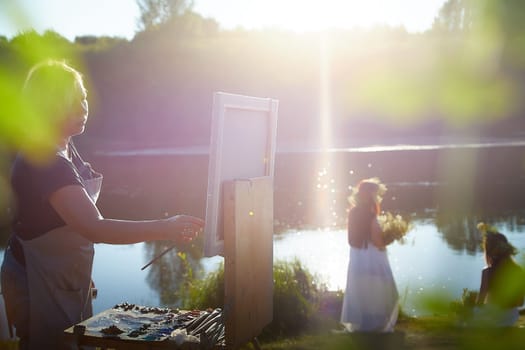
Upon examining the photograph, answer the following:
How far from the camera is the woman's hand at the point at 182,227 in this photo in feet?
8.17

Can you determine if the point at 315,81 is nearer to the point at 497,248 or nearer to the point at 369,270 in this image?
the point at 369,270

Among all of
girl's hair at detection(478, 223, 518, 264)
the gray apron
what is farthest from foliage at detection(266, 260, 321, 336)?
the gray apron

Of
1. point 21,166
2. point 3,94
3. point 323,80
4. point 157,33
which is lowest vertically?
point 21,166

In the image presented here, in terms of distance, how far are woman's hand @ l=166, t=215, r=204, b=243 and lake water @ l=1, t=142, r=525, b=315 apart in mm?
7053

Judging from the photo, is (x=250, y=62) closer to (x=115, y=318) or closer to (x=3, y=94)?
(x=3, y=94)

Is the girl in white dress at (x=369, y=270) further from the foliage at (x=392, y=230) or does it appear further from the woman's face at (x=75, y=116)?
the woman's face at (x=75, y=116)

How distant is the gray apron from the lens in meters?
2.59

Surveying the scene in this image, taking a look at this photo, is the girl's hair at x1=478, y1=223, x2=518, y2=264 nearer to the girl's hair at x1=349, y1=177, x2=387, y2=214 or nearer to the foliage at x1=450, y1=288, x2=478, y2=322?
the foliage at x1=450, y1=288, x2=478, y2=322

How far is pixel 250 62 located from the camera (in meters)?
62.3

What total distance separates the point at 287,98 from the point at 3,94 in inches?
973

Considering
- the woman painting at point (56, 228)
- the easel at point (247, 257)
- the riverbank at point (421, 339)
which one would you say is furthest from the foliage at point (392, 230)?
the woman painting at point (56, 228)

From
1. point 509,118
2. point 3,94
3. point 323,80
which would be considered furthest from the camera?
point 323,80

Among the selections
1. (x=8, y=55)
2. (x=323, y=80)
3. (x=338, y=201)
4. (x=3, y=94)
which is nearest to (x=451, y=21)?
(x=323, y=80)

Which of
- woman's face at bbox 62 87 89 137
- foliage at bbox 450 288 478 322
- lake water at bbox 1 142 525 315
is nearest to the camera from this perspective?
woman's face at bbox 62 87 89 137
